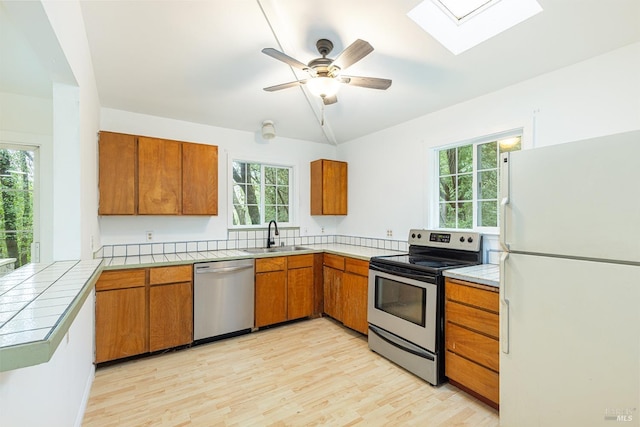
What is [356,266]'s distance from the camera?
319 centimetres

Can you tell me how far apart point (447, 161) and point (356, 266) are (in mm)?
1532

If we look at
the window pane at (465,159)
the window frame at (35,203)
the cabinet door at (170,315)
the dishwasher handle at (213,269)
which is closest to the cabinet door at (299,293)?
the dishwasher handle at (213,269)

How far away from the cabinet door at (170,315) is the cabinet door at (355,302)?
1663mm

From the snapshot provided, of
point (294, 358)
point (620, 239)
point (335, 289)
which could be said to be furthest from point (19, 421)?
point (335, 289)

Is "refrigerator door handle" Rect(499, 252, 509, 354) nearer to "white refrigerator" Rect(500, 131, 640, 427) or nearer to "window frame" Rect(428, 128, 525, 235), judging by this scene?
"white refrigerator" Rect(500, 131, 640, 427)

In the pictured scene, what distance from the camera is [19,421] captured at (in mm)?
944

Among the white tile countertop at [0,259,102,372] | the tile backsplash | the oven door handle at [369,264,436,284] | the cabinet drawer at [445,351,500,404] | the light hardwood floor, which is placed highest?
the white tile countertop at [0,259,102,372]

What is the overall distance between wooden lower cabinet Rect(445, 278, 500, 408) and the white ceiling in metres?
1.73

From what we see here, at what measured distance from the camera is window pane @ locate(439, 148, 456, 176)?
309 centimetres

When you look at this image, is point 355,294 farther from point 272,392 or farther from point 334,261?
point 272,392

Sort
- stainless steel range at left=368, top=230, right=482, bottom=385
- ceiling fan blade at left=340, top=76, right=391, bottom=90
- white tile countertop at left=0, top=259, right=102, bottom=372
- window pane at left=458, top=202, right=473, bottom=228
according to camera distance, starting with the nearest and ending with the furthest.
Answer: white tile countertop at left=0, top=259, right=102, bottom=372
ceiling fan blade at left=340, top=76, right=391, bottom=90
stainless steel range at left=368, top=230, right=482, bottom=385
window pane at left=458, top=202, right=473, bottom=228

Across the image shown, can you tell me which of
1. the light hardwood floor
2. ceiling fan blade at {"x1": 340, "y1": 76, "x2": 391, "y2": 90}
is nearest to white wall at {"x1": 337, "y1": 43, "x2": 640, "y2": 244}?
ceiling fan blade at {"x1": 340, "y1": 76, "x2": 391, "y2": 90}

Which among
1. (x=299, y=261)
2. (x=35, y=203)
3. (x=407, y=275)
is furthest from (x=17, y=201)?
(x=407, y=275)

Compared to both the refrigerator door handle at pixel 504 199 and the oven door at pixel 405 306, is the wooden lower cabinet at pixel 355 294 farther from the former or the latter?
A: the refrigerator door handle at pixel 504 199
